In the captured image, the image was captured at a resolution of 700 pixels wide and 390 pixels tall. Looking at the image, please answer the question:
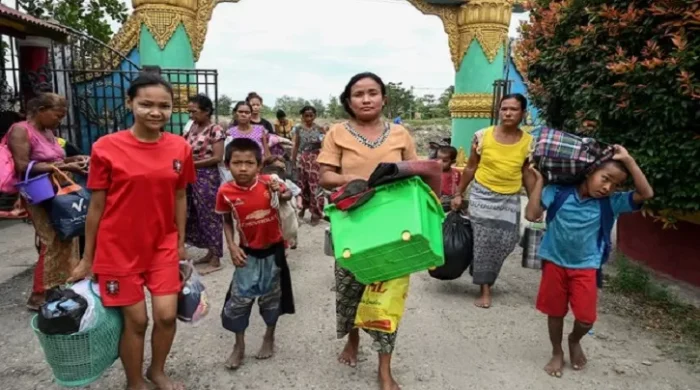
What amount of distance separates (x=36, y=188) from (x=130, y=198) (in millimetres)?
1473

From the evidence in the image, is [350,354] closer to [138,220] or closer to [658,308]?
[138,220]

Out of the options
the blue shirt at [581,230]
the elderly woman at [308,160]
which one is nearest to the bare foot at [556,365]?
the blue shirt at [581,230]

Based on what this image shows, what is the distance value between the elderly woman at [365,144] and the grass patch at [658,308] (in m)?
2.01

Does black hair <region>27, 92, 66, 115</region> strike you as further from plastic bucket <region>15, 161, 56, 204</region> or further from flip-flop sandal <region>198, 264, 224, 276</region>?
flip-flop sandal <region>198, 264, 224, 276</region>

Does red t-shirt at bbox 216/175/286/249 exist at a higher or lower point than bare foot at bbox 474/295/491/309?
higher

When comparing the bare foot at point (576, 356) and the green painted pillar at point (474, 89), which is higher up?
the green painted pillar at point (474, 89)

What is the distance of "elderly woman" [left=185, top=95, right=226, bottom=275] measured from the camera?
450cm

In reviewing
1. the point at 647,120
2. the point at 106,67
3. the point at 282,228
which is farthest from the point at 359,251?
the point at 106,67

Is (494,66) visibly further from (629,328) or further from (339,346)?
(339,346)

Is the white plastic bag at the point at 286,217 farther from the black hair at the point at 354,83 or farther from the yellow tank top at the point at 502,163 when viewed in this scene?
the yellow tank top at the point at 502,163

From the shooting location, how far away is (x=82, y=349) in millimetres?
2191

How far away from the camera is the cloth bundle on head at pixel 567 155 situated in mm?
2617

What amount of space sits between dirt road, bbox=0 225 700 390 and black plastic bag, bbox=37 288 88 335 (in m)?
0.70

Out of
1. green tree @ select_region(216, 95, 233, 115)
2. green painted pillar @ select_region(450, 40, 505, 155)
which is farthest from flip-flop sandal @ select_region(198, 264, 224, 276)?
green tree @ select_region(216, 95, 233, 115)
